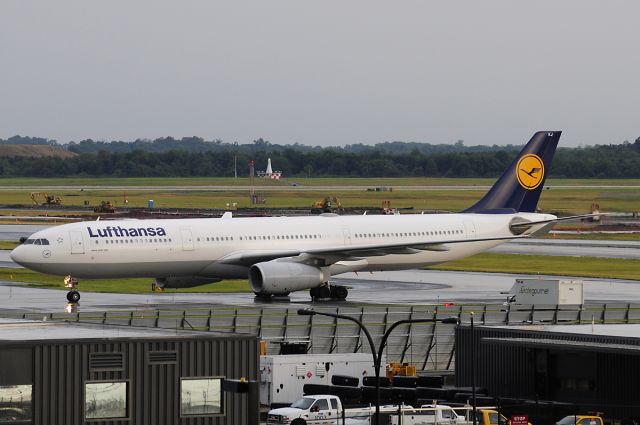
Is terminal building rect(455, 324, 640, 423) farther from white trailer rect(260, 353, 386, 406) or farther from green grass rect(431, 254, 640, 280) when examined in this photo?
green grass rect(431, 254, 640, 280)

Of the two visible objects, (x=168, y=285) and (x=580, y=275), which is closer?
(x=168, y=285)

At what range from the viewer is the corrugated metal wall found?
1299 inches

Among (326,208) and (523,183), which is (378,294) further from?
(326,208)

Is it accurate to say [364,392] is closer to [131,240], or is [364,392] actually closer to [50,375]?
[50,375]

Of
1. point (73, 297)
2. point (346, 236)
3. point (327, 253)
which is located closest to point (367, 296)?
point (346, 236)

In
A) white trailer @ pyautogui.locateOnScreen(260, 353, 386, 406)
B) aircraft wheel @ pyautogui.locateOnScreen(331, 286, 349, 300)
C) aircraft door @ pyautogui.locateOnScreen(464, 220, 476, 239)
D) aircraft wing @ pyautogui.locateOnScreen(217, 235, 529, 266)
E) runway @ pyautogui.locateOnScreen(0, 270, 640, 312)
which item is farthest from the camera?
aircraft door @ pyautogui.locateOnScreen(464, 220, 476, 239)

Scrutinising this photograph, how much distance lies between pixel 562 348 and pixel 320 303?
28636 millimetres

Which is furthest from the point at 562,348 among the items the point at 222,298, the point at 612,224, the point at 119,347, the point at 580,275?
the point at 612,224

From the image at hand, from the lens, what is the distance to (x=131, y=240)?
71375 millimetres

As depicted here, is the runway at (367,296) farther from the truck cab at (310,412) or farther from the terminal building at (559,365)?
the truck cab at (310,412)

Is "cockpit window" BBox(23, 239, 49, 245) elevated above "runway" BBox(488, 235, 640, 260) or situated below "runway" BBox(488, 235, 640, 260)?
above

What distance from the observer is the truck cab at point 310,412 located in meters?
45.0

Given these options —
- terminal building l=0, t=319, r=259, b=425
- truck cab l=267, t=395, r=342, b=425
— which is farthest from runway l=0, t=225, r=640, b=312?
terminal building l=0, t=319, r=259, b=425

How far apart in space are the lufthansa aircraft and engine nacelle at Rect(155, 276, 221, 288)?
0.17 ft
